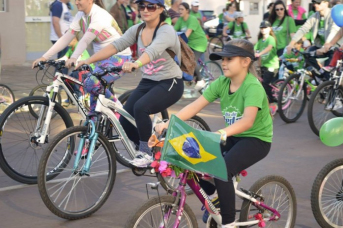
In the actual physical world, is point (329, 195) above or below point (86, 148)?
below

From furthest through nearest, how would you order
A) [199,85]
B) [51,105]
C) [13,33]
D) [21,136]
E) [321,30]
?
1. [13,33]
2. [199,85]
3. [321,30]
4. [21,136]
5. [51,105]

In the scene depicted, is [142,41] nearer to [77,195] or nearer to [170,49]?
[170,49]

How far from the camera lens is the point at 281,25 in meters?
13.6

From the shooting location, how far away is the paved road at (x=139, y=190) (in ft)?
19.4

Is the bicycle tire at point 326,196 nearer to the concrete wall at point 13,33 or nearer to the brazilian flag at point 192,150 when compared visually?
the brazilian flag at point 192,150

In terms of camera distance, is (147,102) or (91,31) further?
(91,31)

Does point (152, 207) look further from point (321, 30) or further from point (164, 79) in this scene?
point (321, 30)

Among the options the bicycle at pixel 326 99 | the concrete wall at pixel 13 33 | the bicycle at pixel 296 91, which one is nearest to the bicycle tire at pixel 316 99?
the bicycle at pixel 326 99

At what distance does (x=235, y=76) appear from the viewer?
484cm

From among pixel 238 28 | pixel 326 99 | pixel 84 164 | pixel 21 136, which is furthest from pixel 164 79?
pixel 238 28

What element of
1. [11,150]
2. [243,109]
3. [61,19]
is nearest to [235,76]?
[243,109]

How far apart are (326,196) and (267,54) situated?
6945mm

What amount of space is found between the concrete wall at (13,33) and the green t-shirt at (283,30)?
21.2 feet

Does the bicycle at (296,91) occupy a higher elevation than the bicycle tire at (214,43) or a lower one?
higher
